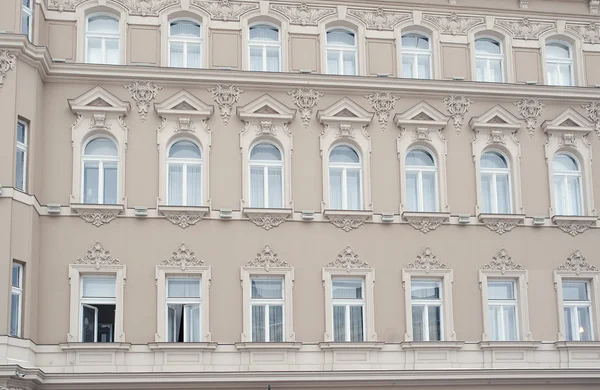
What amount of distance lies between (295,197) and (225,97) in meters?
2.86

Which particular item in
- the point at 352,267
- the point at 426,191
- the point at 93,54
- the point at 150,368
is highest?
the point at 93,54

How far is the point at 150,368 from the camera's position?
22.3m

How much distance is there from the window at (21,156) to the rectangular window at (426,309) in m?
Result: 9.05

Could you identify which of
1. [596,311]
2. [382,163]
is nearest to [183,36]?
[382,163]

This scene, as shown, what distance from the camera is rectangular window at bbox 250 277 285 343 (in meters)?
23.1

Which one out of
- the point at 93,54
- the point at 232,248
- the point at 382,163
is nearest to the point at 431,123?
the point at 382,163

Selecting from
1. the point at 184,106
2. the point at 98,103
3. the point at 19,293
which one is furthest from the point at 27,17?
the point at 19,293

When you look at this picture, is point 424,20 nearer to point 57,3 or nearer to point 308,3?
point 308,3

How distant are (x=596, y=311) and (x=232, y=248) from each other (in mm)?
8763

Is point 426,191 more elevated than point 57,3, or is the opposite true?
point 57,3

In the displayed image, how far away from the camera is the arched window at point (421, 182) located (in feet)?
80.5

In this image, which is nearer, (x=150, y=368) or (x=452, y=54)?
(x=150, y=368)

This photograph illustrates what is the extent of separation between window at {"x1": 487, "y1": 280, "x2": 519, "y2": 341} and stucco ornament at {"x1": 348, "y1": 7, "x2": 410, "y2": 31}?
22.1 feet

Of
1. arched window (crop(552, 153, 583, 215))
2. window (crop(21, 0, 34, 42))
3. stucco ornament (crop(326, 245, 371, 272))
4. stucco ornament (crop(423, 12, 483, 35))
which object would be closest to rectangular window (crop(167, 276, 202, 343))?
stucco ornament (crop(326, 245, 371, 272))
